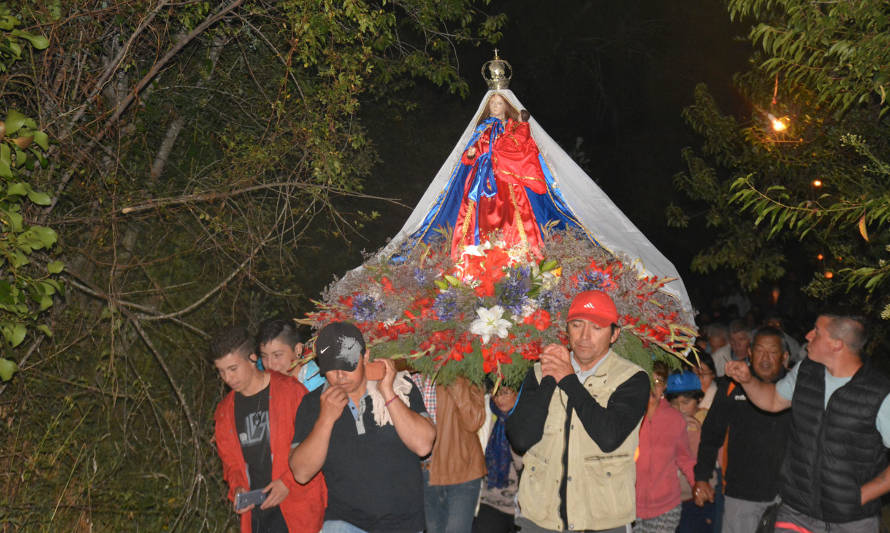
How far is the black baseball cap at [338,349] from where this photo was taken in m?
4.02

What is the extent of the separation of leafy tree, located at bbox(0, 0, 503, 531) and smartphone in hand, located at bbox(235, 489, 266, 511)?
1208 millimetres

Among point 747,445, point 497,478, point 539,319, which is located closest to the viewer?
point 539,319

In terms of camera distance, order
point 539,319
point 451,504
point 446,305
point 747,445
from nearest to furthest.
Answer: point 539,319
point 446,305
point 451,504
point 747,445

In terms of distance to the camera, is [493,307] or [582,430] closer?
[582,430]

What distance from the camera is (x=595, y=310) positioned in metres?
4.16

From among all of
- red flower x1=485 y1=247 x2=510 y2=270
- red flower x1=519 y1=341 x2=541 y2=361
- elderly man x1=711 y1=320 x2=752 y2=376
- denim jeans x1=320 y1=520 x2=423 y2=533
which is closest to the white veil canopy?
red flower x1=485 y1=247 x2=510 y2=270

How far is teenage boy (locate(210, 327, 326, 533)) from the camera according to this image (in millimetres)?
4574

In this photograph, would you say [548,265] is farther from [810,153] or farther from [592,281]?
[810,153]

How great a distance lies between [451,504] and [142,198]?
3016mm

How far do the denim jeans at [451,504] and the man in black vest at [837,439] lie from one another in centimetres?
191

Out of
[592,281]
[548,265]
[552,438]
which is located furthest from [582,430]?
[548,265]

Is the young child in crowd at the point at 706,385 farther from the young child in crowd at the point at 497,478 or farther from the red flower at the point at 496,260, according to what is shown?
the red flower at the point at 496,260

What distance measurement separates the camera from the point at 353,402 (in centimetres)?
420

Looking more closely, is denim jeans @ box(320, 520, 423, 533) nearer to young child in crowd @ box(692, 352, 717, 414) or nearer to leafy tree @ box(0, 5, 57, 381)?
leafy tree @ box(0, 5, 57, 381)
